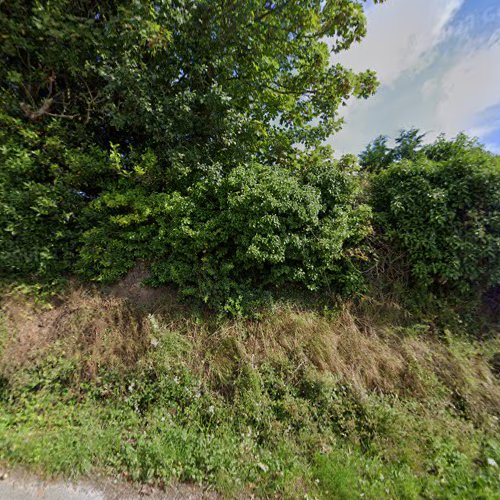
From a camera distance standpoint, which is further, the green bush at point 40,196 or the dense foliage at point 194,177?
the green bush at point 40,196

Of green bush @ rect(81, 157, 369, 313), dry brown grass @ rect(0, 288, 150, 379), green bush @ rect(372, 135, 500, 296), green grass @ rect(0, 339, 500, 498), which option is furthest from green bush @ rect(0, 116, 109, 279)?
green bush @ rect(372, 135, 500, 296)

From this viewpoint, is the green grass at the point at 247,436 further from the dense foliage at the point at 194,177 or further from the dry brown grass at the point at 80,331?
the dense foliage at the point at 194,177

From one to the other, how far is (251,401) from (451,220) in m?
4.52

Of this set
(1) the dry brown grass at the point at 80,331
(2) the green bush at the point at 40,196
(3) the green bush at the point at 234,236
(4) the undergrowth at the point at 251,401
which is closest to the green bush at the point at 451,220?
(3) the green bush at the point at 234,236

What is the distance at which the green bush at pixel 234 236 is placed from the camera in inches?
141

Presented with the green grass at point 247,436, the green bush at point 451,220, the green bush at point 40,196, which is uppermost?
the green bush at point 451,220

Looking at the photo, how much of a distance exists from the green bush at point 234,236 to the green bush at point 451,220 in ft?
2.57

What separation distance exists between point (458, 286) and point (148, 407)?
217 inches

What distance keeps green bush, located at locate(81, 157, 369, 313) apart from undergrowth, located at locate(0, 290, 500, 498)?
0.62 metres

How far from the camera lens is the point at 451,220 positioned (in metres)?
3.67

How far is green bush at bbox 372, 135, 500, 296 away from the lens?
3502mm

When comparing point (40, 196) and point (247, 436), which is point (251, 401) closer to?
point (247, 436)

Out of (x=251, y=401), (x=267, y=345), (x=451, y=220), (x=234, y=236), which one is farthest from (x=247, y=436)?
(x=451, y=220)

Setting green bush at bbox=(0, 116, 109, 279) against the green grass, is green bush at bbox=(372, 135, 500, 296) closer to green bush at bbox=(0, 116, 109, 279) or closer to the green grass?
the green grass
